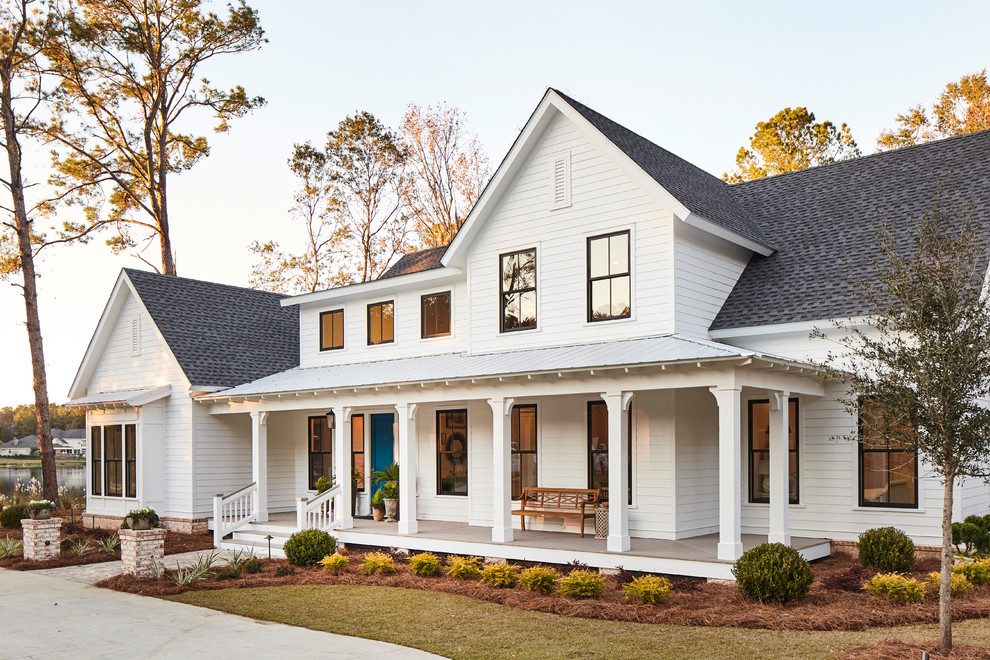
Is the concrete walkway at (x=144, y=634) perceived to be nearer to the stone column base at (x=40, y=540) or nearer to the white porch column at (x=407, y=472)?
the stone column base at (x=40, y=540)

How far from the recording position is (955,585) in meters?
10.2

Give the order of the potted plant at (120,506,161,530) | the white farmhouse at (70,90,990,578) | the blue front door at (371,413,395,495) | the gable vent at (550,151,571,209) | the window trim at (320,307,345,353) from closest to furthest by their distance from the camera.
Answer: the white farmhouse at (70,90,990,578) → the potted plant at (120,506,161,530) → the gable vent at (550,151,571,209) → the blue front door at (371,413,395,495) → the window trim at (320,307,345,353)

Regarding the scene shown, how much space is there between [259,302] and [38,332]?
6.99 metres

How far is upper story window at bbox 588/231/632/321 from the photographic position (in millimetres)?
14985

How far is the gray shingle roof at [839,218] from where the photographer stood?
14547mm

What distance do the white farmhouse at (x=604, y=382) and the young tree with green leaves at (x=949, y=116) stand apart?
619 inches

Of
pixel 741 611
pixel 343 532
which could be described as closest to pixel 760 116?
pixel 343 532

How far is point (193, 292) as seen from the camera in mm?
24156

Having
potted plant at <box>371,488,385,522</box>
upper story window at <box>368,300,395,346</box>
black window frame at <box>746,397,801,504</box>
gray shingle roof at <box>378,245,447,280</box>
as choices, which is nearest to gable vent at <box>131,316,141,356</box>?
gray shingle roof at <box>378,245,447,280</box>

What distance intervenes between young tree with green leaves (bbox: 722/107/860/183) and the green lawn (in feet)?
87.4

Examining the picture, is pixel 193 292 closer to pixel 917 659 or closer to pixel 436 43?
pixel 436 43

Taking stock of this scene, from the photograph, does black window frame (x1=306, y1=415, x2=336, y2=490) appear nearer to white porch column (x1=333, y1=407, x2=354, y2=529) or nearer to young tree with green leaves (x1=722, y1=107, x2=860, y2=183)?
white porch column (x1=333, y1=407, x2=354, y2=529)

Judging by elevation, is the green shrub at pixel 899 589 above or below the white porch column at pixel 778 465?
below

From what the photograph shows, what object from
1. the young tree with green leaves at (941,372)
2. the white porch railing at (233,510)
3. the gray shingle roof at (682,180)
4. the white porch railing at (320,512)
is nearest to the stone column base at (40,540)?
the white porch railing at (233,510)
